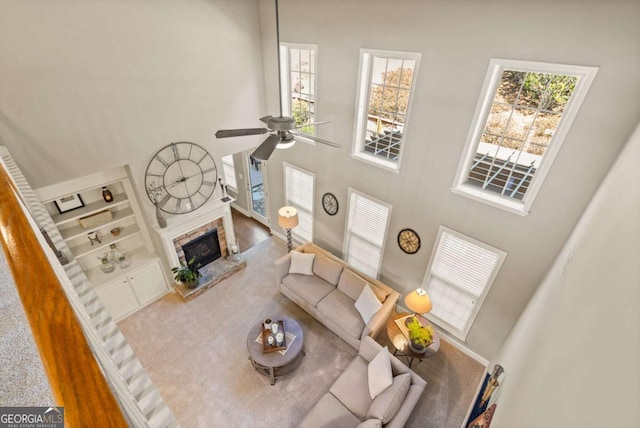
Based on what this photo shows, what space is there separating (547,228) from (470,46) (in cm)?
226

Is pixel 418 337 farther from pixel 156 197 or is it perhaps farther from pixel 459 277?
pixel 156 197

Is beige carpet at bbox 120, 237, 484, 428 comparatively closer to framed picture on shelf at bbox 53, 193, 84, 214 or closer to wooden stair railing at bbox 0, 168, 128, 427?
framed picture on shelf at bbox 53, 193, 84, 214

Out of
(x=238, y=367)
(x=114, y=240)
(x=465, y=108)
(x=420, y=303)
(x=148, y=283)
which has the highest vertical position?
(x=465, y=108)

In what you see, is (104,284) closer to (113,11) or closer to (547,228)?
(113,11)

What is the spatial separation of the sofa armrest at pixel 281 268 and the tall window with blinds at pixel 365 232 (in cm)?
120

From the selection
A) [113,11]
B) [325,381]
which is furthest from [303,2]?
[325,381]

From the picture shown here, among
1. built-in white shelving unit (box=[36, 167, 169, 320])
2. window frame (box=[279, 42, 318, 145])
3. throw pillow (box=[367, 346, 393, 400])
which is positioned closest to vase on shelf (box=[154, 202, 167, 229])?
built-in white shelving unit (box=[36, 167, 169, 320])

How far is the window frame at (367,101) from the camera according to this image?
388 centimetres

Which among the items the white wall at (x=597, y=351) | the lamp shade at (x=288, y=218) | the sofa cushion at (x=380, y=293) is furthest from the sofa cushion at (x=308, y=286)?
the white wall at (x=597, y=351)

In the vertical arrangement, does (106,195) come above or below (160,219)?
above

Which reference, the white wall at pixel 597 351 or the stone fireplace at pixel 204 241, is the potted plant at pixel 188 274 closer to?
the stone fireplace at pixel 204 241

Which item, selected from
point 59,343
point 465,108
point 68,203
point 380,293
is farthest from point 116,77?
point 380,293

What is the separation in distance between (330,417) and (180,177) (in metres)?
4.41

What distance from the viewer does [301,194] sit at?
20.9 ft
